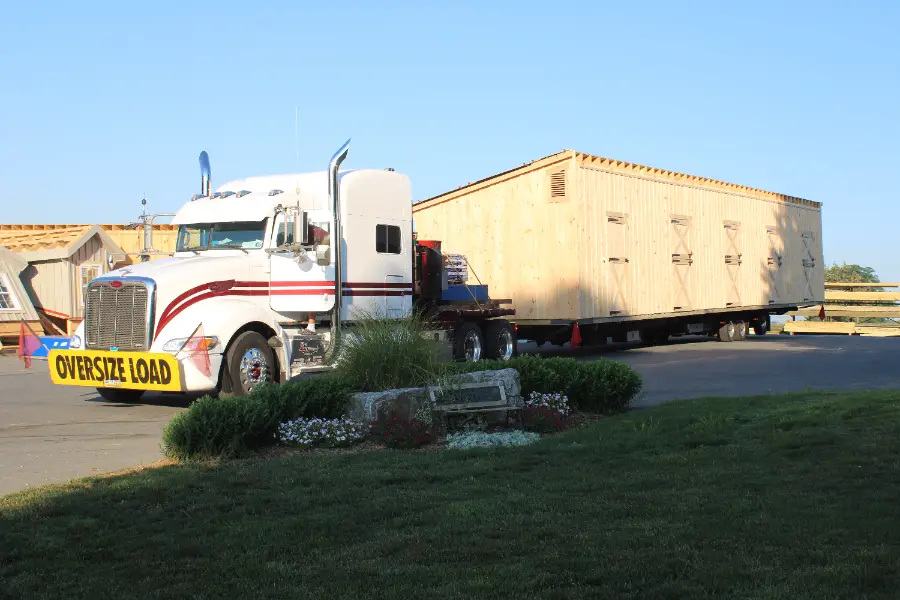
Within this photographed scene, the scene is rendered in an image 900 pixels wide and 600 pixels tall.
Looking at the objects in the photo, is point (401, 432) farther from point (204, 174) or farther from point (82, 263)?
point (82, 263)

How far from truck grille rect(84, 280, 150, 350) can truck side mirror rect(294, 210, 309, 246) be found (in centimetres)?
214

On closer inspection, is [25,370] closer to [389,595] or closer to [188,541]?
[188,541]

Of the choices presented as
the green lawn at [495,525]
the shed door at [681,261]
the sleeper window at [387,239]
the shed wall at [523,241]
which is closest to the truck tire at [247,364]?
the sleeper window at [387,239]

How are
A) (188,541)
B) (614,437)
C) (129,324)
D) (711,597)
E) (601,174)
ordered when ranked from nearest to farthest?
(711,597) < (188,541) < (614,437) < (129,324) < (601,174)

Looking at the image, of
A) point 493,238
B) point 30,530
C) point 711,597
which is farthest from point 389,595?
point 493,238

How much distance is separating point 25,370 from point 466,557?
15.9 m

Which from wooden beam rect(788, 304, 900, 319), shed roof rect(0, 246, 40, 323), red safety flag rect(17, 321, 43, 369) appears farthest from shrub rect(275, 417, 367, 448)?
wooden beam rect(788, 304, 900, 319)

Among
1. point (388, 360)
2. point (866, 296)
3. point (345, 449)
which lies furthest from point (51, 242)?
point (866, 296)

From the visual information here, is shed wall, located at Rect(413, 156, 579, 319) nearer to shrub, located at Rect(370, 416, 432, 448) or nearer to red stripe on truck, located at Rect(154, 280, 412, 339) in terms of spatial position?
red stripe on truck, located at Rect(154, 280, 412, 339)

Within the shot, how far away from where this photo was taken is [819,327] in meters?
34.6

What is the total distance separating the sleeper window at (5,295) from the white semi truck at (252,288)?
11485 mm

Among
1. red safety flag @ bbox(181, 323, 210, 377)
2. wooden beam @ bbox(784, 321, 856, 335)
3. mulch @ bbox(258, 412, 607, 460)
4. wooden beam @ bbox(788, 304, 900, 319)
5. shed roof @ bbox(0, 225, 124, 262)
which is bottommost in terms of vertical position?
mulch @ bbox(258, 412, 607, 460)

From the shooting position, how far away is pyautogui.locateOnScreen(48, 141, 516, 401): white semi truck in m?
11.8

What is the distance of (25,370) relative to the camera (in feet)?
60.6
